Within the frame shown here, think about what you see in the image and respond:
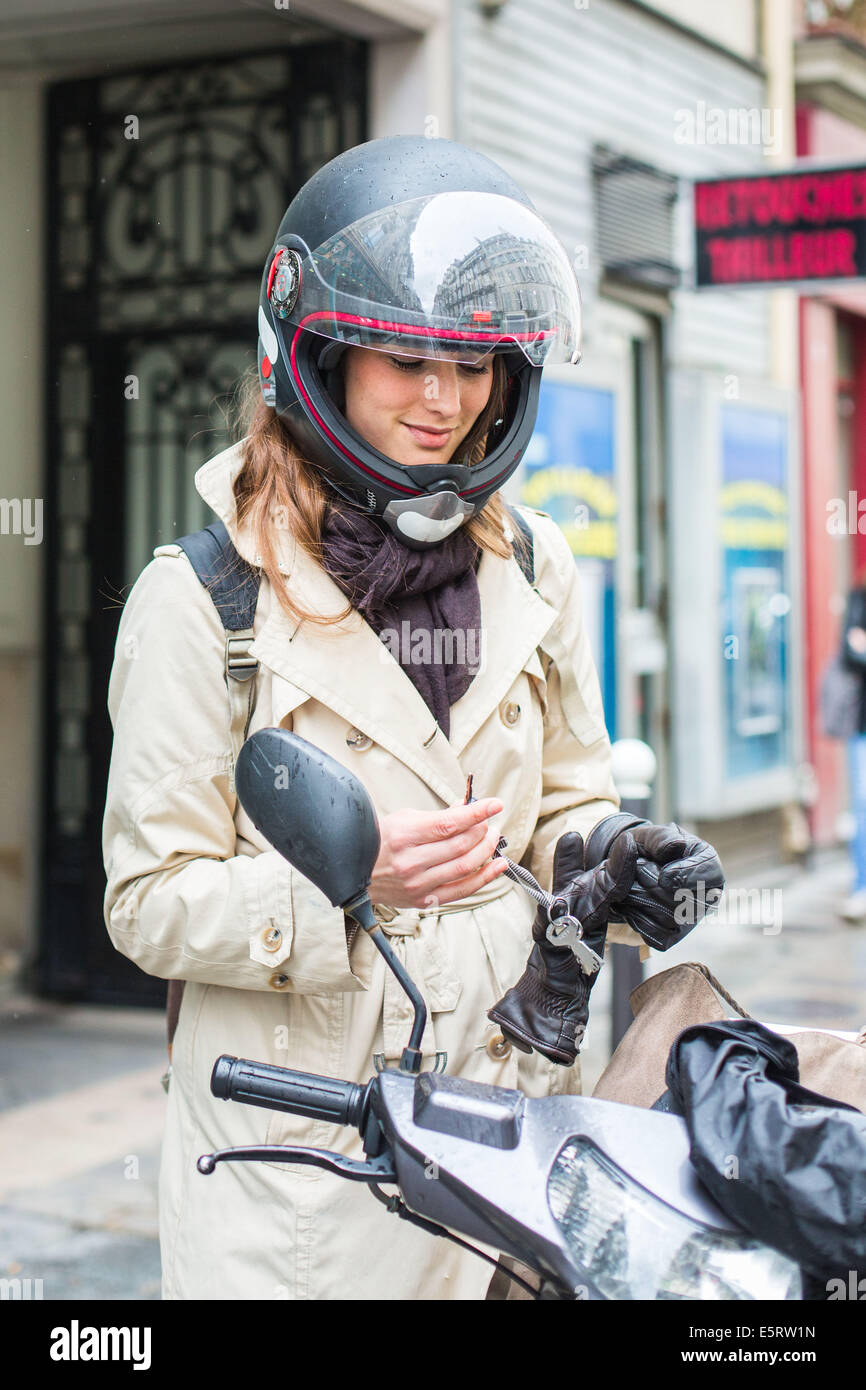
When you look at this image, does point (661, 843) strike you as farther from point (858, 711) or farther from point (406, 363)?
point (858, 711)

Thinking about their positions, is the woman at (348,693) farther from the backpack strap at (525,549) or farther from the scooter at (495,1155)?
the scooter at (495,1155)

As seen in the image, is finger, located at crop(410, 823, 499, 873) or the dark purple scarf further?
the dark purple scarf

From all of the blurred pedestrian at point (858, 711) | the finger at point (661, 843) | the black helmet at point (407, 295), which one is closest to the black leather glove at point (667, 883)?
the finger at point (661, 843)

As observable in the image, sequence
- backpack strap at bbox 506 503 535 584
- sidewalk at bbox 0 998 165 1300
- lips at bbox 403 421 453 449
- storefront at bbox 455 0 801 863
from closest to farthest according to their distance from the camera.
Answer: lips at bbox 403 421 453 449, backpack strap at bbox 506 503 535 584, sidewalk at bbox 0 998 165 1300, storefront at bbox 455 0 801 863

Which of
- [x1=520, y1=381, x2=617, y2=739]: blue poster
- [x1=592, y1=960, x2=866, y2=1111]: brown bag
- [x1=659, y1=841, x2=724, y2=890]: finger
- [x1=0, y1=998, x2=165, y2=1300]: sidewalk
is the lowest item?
[x1=0, y1=998, x2=165, y2=1300]: sidewalk

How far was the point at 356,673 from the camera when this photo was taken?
6.18 feet

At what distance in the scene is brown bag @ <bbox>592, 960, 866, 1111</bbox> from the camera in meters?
1.54

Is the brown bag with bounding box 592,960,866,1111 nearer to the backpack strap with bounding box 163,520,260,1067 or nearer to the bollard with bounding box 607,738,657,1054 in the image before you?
the backpack strap with bounding box 163,520,260,1067

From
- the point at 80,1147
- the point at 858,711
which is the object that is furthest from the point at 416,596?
the point at 858,711

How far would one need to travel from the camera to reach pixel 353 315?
182cm

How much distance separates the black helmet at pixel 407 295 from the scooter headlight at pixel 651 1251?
2.79 feet

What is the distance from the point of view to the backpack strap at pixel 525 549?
2139 millimetres

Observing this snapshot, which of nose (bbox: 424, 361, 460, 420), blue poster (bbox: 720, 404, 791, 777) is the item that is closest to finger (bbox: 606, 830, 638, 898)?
nose (bbox: 424, 361, 460, 420)

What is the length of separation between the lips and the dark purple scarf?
4.9 inches
